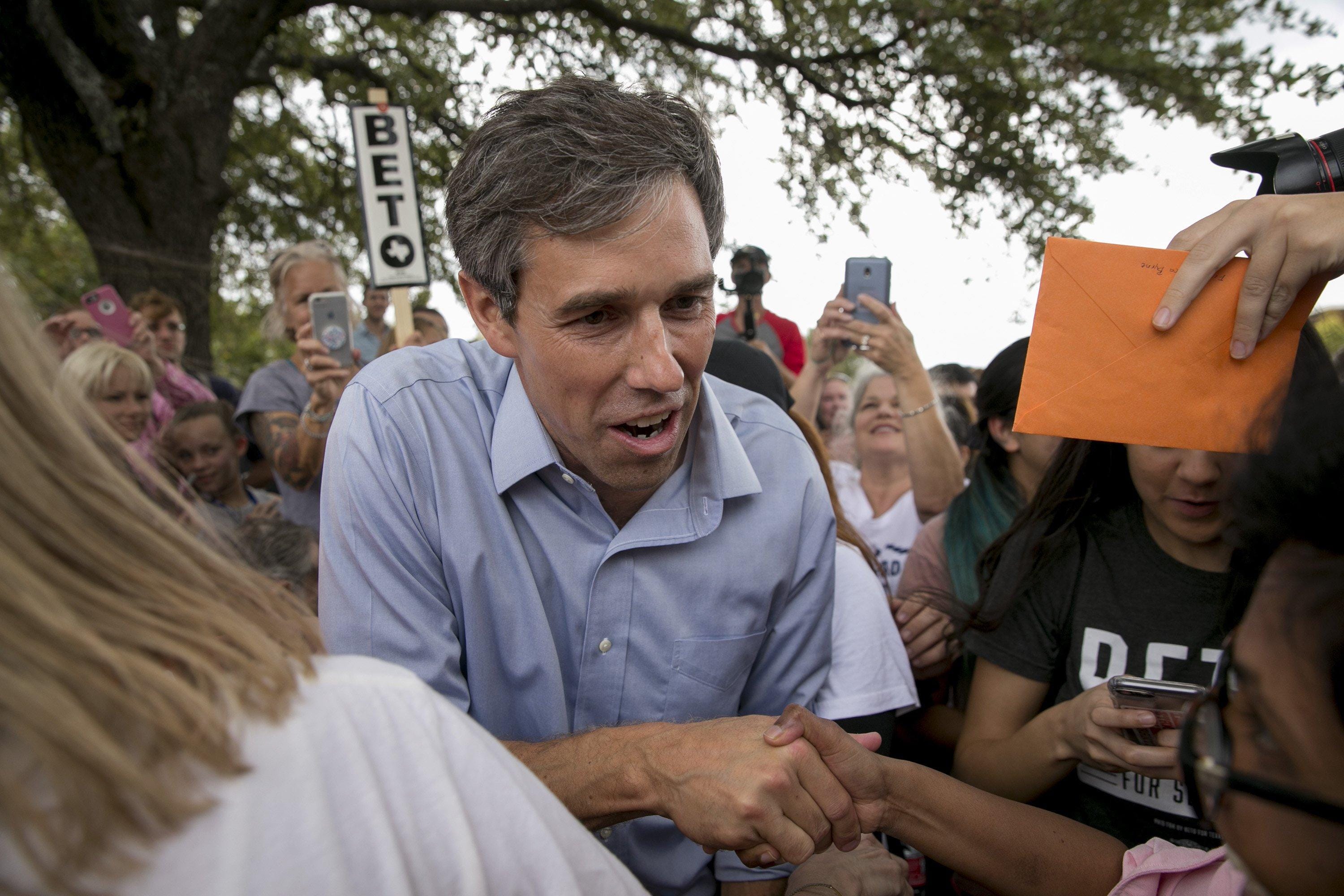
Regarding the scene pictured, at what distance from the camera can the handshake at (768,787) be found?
1545 mm

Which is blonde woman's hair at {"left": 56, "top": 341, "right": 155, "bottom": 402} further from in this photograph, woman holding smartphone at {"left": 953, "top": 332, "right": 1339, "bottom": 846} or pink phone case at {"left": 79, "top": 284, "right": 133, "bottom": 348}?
woman holding smartphone at {"left": 953, "top": 332, "right": 1339, "bottom": 846}

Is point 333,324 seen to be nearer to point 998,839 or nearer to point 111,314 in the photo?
point 111,314

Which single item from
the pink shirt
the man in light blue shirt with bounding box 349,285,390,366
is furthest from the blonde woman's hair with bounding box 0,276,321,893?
the man in light blue shirt with bounding box 349,285,390,366

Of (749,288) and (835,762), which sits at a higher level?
(749,288)

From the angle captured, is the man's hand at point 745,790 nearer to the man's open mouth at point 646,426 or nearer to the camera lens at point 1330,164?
the man's open mouth at point 646,426

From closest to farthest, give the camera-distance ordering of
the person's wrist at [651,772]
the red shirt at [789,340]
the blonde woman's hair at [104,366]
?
the person's wrist at [651,772] → the blonde woman's hair at [104,366] → the red shirt at [789,340]

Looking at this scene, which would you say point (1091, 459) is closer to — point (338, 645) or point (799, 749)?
point (799, 749)

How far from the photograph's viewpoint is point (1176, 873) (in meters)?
1.39

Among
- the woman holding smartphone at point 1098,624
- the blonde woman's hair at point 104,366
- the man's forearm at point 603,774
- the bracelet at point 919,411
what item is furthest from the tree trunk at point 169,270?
the woman holding smartphone at point 1098,624

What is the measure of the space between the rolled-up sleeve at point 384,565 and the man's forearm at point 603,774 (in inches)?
8.5

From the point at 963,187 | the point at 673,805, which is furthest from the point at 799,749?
the point at 963,187

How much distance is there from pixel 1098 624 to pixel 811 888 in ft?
2.66

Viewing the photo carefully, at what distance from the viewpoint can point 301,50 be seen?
28.3 feet

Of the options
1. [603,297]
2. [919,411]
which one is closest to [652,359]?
[603,297]
